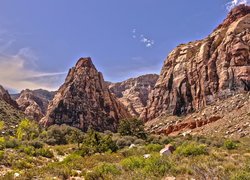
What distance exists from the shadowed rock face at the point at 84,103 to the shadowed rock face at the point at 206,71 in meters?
17.8

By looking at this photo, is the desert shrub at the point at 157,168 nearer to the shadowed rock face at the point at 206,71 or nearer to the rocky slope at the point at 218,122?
the rocky slope at the point at 218,122

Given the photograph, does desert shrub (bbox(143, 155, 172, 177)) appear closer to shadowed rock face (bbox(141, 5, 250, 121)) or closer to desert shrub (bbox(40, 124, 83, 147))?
desert shrub (bbox(40, 124, 83, 147))

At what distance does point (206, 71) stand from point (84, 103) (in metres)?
45.7

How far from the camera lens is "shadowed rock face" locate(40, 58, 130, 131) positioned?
103062mm

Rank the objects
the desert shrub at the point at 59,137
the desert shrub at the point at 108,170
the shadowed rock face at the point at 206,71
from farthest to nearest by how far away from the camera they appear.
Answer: the shadowed rock face at the point at 206,71
the desert shrub at the point at 59,137
the desert shrub at the point at 108,170

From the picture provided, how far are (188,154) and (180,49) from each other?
3327 inches

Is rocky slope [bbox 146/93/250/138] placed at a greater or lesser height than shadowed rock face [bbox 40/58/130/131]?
lesser

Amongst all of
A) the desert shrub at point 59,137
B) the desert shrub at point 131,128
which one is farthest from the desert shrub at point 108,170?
the desert shrub at point 131,128

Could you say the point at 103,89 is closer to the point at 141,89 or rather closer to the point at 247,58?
the point at 247,58

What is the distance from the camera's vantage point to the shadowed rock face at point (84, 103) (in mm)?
103062

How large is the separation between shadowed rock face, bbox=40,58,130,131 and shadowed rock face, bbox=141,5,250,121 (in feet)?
58.5

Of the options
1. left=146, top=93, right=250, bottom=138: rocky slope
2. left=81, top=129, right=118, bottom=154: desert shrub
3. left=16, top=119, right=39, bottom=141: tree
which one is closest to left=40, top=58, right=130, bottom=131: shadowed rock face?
left=146, top=93, right=250, bottom=138: rocky slope

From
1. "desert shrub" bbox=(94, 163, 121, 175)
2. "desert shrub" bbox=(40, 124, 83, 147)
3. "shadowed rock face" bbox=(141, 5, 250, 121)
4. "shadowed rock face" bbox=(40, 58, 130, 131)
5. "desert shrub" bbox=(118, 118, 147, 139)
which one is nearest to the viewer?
"desert shrub" bbox=(94, 163, 121, 175)

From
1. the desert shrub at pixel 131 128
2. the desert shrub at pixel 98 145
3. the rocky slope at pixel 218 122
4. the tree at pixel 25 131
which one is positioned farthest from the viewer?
the desert shrub at pixel 131 128
